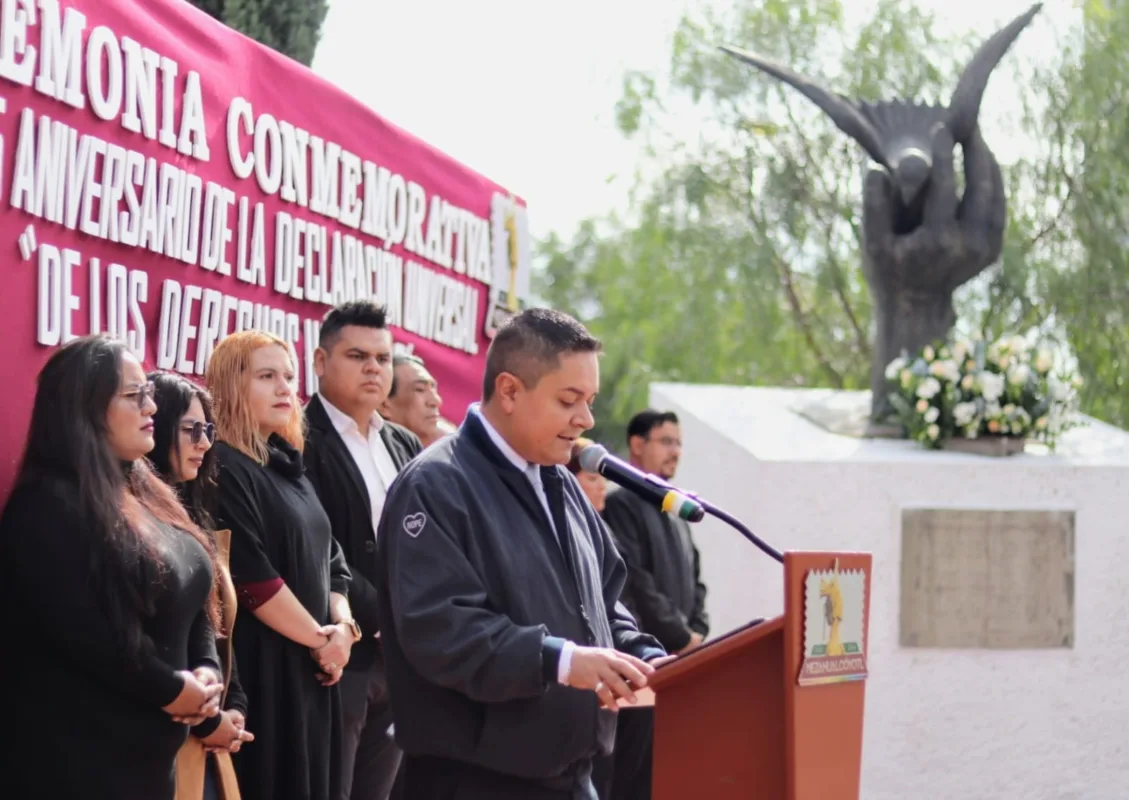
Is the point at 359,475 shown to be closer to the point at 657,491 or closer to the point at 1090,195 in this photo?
the point at 657,491

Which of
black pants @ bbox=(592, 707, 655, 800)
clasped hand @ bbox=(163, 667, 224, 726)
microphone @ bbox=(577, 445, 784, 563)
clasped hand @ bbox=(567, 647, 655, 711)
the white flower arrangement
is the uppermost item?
the white flower arrangement

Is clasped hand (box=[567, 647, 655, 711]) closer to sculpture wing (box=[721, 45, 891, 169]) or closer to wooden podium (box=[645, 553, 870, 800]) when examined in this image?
wooden podium (box=[645, 553, 870, 800])

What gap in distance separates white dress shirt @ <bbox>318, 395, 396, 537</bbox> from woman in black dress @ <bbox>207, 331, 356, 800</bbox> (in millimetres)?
432

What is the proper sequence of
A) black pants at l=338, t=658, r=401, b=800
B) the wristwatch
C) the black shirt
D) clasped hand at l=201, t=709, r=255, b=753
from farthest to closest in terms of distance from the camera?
1. black pants at l=338, t=658, r=401, b=800
2. the wristwatch
3. the black shirt
4. clasped hand at l=201, t=709, r=255, b=753

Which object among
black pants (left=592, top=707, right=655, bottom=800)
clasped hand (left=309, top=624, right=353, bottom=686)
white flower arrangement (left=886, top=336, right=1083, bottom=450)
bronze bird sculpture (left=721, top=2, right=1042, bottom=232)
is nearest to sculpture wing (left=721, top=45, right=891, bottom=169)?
bronze bird sculpture (left=721, top=2, right=1042, bottom=232)

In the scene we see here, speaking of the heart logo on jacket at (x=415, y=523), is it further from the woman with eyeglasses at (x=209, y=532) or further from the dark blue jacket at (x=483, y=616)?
the woman with eyeglasses at (x=209, y=532)

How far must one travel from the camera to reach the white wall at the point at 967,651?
7922 millimetres

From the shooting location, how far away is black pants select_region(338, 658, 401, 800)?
4934 millimetres

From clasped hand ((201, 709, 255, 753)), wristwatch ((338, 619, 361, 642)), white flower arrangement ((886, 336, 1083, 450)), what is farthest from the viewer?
white flower arrangement ((886, 336, 1083, 450))

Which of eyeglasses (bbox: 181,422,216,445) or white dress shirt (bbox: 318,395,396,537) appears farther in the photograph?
white dress shirt (bbox: 318,395,396,537)

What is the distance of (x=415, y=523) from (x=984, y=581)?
5.38 metres

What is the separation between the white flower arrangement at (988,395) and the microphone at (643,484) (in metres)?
5.25

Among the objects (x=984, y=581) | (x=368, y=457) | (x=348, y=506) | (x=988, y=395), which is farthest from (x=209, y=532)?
(x=988, y=395)

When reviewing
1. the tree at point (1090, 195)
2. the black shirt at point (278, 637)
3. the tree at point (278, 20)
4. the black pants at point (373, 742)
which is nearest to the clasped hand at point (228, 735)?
the black shirt at point (278, 637)
